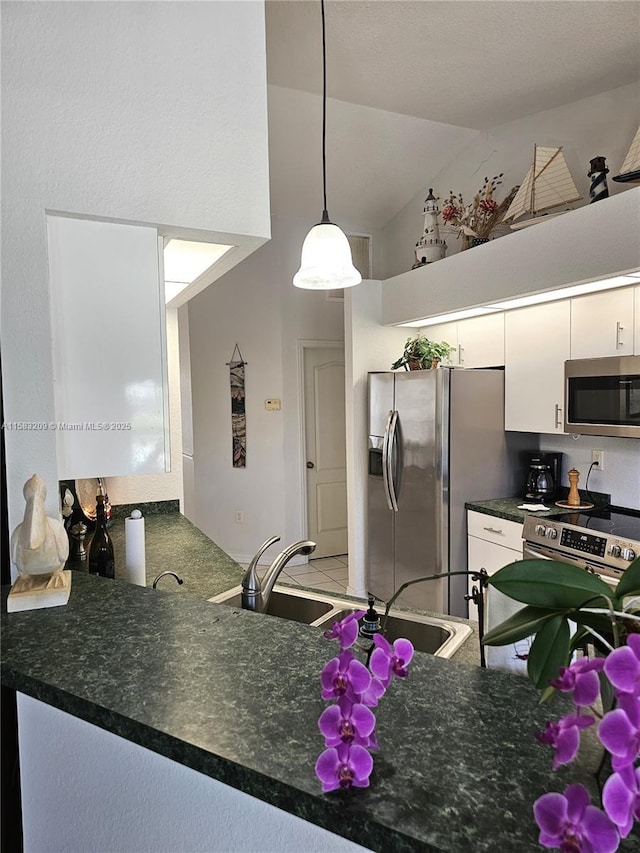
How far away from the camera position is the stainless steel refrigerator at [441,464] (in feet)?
11.3

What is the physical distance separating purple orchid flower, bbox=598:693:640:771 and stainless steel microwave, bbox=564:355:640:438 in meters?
2.51

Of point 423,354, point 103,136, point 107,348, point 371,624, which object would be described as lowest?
point 371,624

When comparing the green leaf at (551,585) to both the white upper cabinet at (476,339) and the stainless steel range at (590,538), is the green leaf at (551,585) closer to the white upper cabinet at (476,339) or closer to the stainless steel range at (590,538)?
the stainless steel range at (590,538)

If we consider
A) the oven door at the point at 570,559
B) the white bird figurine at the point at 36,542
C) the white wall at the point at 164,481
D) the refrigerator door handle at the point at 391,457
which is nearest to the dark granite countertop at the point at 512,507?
the oven door at the point at 570,559

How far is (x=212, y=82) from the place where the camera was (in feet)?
4.99

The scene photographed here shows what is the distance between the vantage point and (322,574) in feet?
16.6

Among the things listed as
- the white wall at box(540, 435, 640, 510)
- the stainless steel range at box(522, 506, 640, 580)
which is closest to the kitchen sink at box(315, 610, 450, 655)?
the stainless steel range at box(522, 506, 640, 580)

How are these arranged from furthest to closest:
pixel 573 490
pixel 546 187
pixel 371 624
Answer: pixel 573 490 < pixel 546 187 < pixel 371 624

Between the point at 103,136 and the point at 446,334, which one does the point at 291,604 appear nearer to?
the point at 103,136

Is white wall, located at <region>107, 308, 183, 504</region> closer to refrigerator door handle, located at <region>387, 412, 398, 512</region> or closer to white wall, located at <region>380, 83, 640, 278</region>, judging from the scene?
refrigerator door handle, located at <region>387, 412, 398, 512</region>

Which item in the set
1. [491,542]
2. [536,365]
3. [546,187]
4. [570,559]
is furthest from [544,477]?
[546,187]

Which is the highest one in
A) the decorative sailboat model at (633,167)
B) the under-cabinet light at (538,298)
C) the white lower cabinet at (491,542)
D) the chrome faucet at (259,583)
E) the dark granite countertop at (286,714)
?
the decorative sailboat model at (633,167)

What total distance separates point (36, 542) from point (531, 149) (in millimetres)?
3692

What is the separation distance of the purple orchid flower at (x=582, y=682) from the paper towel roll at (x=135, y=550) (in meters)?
1.57
